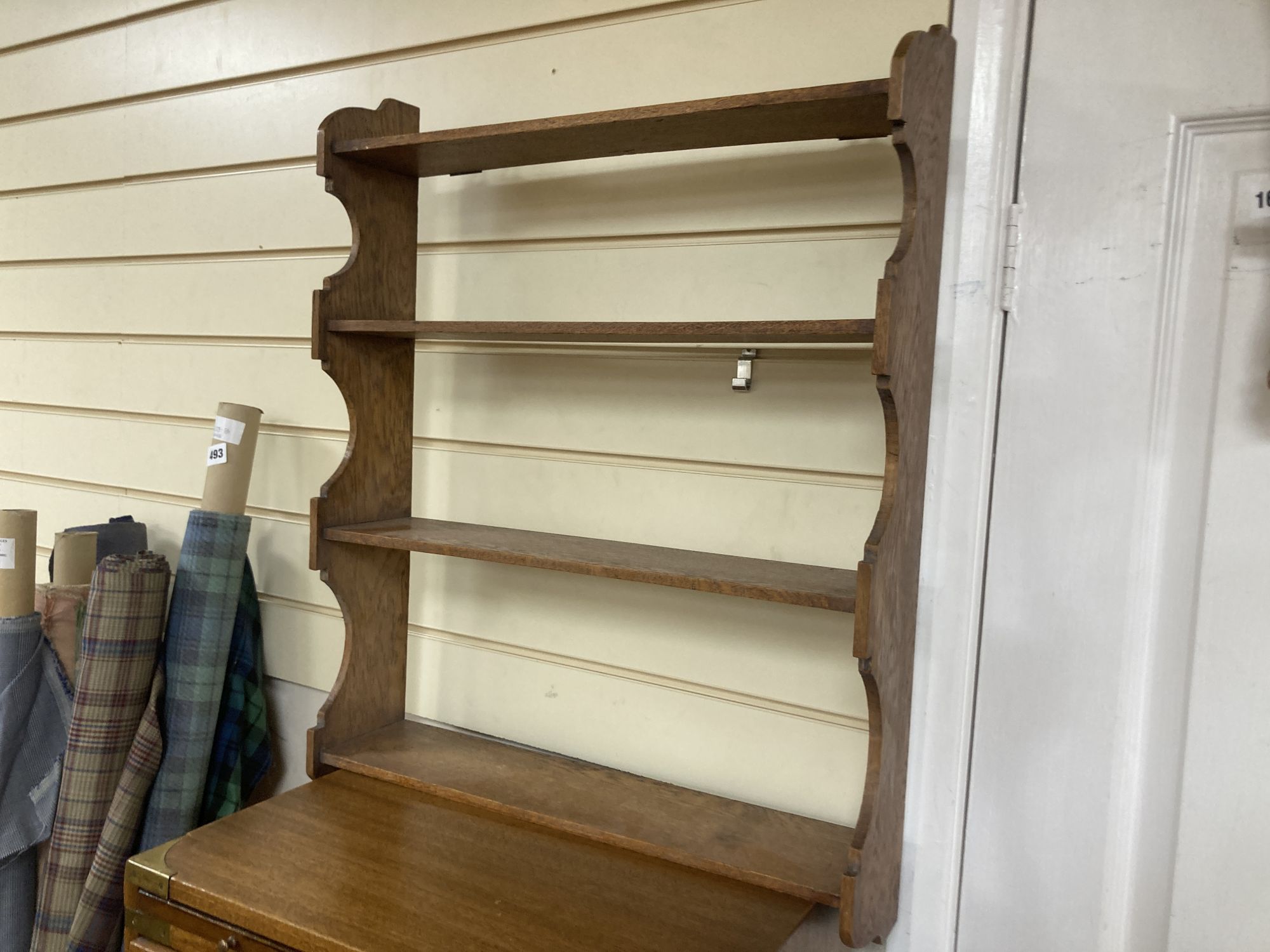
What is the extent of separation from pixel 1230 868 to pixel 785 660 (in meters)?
0.64

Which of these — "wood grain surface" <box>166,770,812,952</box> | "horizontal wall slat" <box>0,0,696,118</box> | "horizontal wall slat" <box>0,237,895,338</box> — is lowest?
"wood grain surface" <box>166,770,812,952</box>

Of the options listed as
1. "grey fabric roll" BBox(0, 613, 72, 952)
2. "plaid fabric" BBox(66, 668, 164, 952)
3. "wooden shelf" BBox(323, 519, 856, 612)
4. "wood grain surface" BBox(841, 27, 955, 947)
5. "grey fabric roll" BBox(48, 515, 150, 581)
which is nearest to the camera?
"wood grain surface" BBox(841, 27, 955, 947)

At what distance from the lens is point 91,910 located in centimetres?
174

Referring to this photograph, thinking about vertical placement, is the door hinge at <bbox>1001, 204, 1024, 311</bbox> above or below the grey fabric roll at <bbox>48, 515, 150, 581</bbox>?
above

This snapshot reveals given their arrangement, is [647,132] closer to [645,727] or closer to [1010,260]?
[1010,260]

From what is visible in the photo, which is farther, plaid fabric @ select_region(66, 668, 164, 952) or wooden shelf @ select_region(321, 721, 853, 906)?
plaid fabric @ select_region(66, 668, 164, 952)

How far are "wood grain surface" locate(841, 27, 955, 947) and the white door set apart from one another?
12 centimetres

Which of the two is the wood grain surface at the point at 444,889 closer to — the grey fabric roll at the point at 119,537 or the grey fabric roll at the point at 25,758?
the grey fabric roll at the point at 25,758

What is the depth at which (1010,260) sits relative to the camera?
1327mm

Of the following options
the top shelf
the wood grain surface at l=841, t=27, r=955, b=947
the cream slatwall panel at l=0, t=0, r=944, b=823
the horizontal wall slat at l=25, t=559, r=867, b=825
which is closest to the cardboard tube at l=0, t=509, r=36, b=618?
the cream slatwall panel at l=0, t=0, r=944, b=823

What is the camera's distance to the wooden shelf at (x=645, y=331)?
4.07 ft

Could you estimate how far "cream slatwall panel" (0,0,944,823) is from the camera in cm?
150

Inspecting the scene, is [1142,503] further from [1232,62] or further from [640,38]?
[640,38]

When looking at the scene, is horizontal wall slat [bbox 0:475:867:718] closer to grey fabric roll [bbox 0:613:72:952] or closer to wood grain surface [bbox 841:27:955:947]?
wood grain surface [bbox 841:27:955:947]
